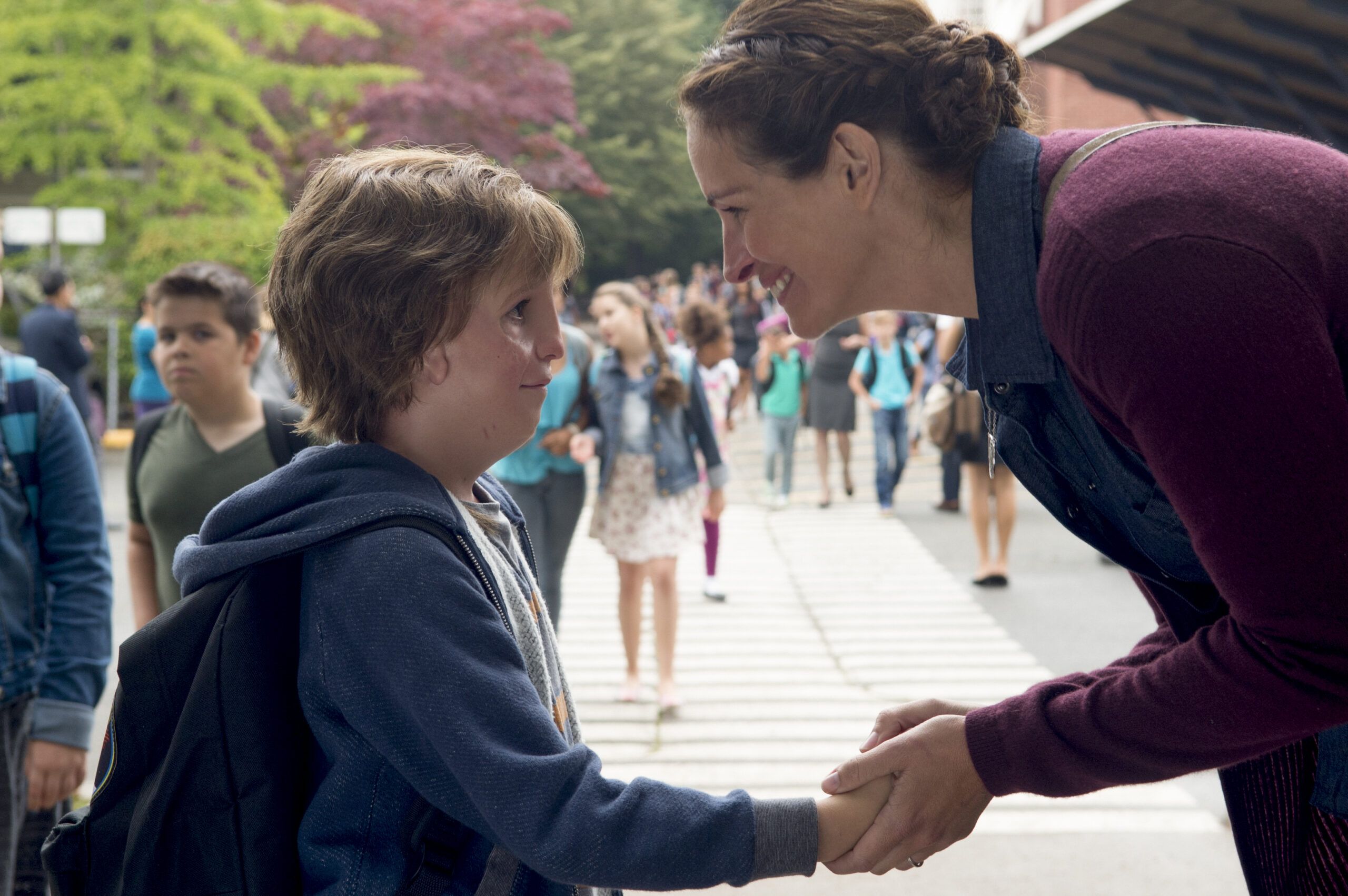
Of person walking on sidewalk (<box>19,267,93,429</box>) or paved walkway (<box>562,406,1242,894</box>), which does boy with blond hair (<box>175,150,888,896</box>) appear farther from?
person walking on sidewalk (<box>19,267,93,429</box>)

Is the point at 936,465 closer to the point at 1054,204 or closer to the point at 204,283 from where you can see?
the point at 204,283

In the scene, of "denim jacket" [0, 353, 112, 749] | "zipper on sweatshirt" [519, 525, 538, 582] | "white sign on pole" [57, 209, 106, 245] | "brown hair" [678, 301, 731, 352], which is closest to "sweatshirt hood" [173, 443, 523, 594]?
"zipper on sweatshirt" [519, 525, 538, 582]

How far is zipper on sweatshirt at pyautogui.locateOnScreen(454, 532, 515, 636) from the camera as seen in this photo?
1.64m

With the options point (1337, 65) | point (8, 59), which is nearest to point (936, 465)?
point (1337, 65)

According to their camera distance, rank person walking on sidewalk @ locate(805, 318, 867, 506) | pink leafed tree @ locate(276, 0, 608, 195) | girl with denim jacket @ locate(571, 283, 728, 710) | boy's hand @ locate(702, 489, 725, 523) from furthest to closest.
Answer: pink leafed tree @ locate(276, 0, 608, 195) < person walking on sidewalk @ locate(805, 318, 867, 506) < boy's hand @ locate(702, 489, 725, 523) < girl with denim jacket @ locate(571, 283, 728, 710)

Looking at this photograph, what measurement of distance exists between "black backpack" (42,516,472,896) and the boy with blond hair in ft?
0.06

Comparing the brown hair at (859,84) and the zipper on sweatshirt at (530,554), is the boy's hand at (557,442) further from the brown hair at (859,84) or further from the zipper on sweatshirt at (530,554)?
the brown hair at (859,84)

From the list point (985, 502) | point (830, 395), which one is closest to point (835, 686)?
point (985, 502)

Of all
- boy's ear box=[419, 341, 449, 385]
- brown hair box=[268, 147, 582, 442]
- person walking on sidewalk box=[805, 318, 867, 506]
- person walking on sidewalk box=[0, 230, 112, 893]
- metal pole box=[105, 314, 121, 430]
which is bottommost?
metal pole box=[105, 314, 121, 430]

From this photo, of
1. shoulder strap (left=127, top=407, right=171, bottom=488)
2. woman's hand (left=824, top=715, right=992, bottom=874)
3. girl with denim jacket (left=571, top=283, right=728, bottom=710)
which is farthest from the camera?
girl with denim jacket (left=571, top=283, right=728, bottom=710)

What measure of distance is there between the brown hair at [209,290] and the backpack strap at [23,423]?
2.52ft

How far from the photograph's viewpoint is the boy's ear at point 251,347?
13.0ft

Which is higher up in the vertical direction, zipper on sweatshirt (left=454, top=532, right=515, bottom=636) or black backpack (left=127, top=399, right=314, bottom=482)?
zipper on sweatshirt (left=454, top=532, right=515, bottom=636)

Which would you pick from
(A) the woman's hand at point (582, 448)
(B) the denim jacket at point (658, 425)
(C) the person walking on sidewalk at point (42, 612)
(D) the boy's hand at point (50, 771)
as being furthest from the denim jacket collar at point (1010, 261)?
(B) the denim jacket at point (658, 425)
